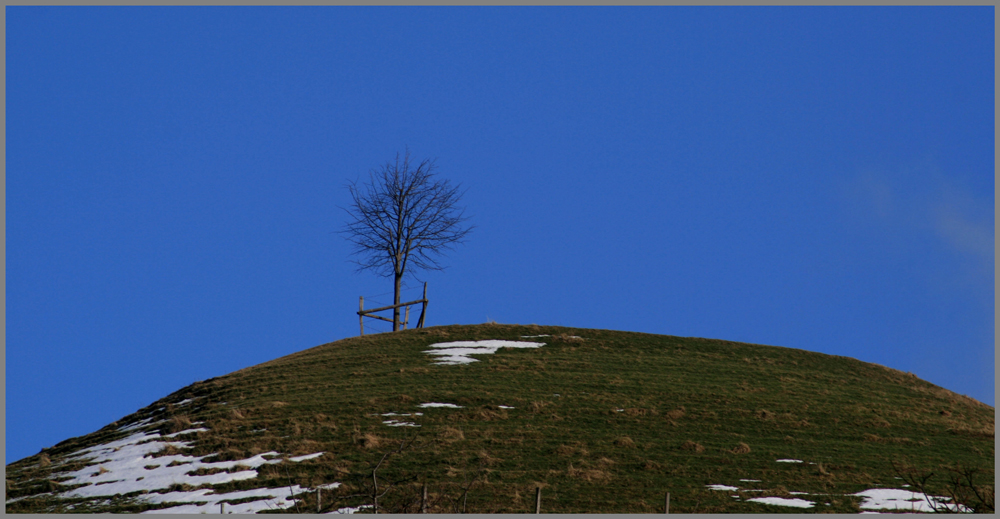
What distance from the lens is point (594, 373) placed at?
113 feet

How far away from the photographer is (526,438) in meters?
25.6

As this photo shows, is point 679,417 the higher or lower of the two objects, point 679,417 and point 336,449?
the higher

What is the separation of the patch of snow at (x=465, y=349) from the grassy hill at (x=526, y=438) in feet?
2.89

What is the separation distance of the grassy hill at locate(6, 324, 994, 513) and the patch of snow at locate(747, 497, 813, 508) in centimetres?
5

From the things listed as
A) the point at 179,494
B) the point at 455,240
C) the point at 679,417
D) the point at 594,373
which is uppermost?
the point at 455,240

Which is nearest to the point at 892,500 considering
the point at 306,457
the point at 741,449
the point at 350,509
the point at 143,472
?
the point at 741,449

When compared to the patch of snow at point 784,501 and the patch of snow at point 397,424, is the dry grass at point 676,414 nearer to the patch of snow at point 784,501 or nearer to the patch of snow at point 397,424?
the patch of snow at point 784,501

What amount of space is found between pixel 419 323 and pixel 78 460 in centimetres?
2183

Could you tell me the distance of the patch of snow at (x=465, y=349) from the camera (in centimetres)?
3634

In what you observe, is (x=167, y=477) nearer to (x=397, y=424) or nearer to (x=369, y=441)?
(x=369, y=441)

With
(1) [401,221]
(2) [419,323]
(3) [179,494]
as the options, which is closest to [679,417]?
(3) [179,494]

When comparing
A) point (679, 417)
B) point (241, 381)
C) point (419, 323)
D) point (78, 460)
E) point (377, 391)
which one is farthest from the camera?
point (419, 323)

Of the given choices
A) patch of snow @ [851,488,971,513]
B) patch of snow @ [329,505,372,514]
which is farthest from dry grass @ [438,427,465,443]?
patch of snow @ [851,488,971,513]

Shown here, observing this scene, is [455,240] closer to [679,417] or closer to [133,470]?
[679,417]
